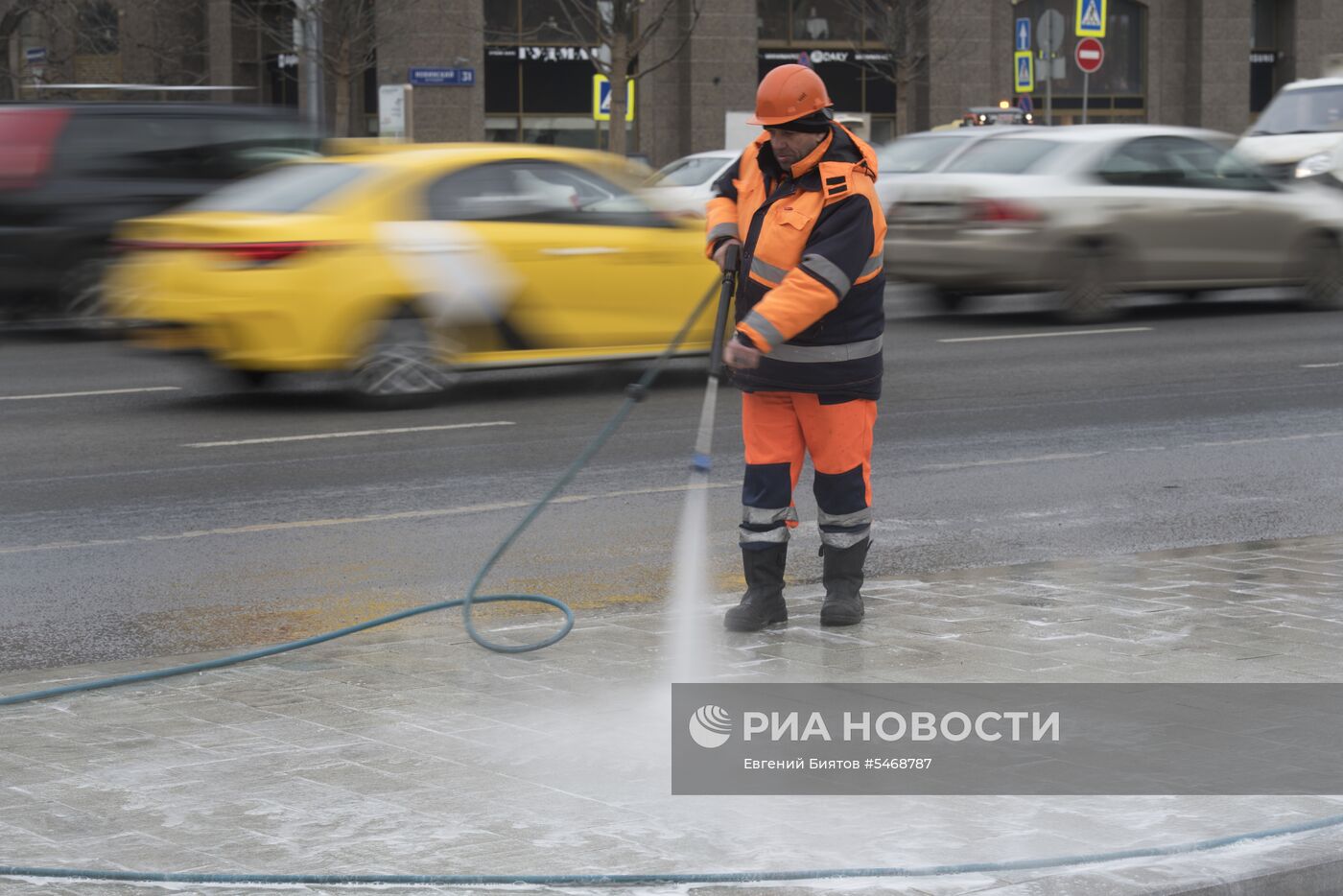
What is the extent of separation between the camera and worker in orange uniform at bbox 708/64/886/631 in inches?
252

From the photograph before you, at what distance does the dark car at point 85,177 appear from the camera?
16.6 meters

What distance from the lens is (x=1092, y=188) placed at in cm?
1788

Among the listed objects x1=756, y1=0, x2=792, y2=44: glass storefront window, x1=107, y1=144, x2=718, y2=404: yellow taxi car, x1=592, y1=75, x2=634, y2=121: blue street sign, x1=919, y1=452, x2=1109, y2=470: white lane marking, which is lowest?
x1=919, y1=452, x2=1109, y2=470: white lane marking

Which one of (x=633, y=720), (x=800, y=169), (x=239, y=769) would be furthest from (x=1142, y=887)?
(x=800, y=169)

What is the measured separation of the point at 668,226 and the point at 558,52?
38231 millimetres

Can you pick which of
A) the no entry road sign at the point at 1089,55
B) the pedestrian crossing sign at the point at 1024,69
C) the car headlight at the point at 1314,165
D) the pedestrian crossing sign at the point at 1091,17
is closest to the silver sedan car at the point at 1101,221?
the car headlight at the point at 1314,165

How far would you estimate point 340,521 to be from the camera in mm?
9242

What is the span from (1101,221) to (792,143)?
11.8 meters

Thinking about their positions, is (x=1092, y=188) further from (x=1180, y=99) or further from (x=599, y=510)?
(x=1180, y=99)

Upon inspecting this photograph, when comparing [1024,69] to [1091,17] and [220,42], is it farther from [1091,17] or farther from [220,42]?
[220,42]

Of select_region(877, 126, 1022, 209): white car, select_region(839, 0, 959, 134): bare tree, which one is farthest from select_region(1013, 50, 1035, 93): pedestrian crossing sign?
select_region(877, 126, 1022, 209): white car

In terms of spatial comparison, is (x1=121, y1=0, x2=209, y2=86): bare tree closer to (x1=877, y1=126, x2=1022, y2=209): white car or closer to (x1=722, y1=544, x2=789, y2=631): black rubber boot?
(x1=877, y1=126, x2=1022, y2=209): white car

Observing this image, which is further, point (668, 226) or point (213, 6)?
point (213, 6)

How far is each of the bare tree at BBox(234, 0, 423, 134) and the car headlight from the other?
21499mm
